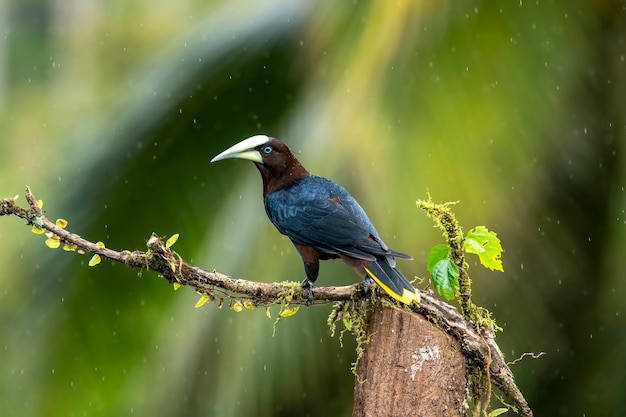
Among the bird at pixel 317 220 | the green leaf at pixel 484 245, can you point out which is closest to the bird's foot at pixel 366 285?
the bird at pixel 317 220

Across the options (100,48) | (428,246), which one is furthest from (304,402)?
(100,48)

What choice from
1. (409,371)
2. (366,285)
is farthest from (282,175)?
(409,371)

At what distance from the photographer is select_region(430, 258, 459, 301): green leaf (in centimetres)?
313

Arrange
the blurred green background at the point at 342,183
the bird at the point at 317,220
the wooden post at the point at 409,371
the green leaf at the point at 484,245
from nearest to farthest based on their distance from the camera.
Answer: the wooden post at the point at 409,371, the green leaf at the point at 484,245, the bird at the point at 317,220, the blurred green background at the point at 342,183

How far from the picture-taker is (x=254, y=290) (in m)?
3.10

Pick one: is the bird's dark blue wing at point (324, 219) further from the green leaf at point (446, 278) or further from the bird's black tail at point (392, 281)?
A: the green leaf at point (446, 278)

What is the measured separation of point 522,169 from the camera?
4.43 m

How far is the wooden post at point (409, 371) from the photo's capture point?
9.74 ft

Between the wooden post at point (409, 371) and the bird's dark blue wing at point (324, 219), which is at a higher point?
the bird's dark blue wing at point (324, 219)

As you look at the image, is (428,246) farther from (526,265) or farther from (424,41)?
(424,41)

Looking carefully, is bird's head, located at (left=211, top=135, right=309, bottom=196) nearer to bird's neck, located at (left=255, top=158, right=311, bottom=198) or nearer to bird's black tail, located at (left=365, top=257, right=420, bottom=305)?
bird's neck, located at (left=255, top=158, right=311, bottom=198)

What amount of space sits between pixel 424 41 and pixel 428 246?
102 cm

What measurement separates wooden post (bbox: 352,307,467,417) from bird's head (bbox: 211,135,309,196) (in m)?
0.95

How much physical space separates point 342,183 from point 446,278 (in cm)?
131
